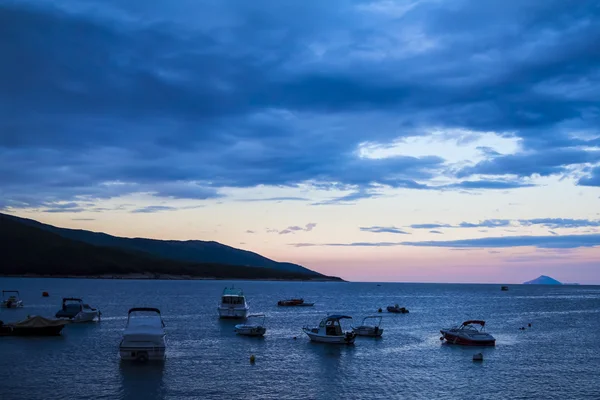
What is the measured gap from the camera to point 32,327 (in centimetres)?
6531

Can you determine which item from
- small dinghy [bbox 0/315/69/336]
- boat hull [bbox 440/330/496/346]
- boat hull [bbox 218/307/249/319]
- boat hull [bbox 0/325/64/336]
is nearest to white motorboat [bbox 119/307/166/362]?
small dinghy [bbox 0/315/69/336]

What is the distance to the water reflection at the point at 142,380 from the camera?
125 ft

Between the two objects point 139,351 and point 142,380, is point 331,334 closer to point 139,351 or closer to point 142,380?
point 139,351

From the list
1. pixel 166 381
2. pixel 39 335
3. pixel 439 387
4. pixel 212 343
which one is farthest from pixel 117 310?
pixel 439 387

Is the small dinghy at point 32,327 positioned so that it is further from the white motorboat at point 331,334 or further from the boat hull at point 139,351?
the white motorboat at point 331,334

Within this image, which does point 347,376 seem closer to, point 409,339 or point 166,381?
point 166,381

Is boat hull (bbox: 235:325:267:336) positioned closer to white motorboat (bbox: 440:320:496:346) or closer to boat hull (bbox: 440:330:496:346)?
white motorboat (bbox: 440:320:496:346)

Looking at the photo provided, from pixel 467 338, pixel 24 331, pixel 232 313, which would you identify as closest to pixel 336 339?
pixel 467 338

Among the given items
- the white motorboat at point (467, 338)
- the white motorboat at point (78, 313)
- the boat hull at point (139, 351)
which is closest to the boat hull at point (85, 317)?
the white motorboat at point (78, 313)

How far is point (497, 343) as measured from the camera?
232 feet

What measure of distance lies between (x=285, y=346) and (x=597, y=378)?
29729 millimetres

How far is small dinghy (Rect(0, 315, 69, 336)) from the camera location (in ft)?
212

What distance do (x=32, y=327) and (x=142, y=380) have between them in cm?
2910

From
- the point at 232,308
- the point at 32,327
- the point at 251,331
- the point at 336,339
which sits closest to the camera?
the point at 336,339
